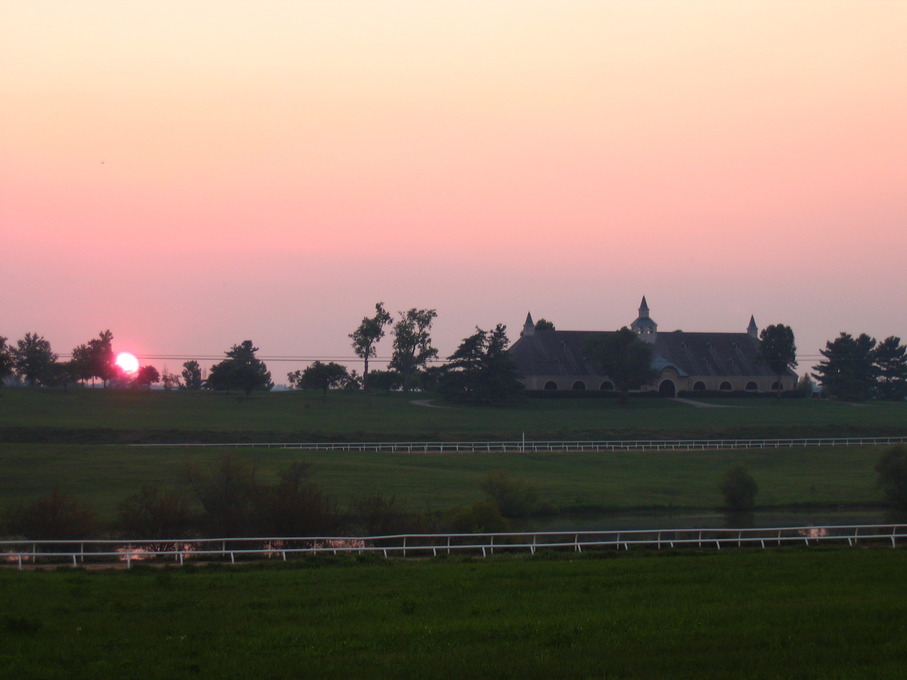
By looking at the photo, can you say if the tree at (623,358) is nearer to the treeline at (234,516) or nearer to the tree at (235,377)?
the tree at (235,377)

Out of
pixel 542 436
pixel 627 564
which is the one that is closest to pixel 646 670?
pixel 627 564

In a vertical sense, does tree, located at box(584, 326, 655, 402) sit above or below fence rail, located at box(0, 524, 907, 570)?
above

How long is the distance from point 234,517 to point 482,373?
244ft

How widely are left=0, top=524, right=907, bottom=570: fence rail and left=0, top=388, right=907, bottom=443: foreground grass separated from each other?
4179cm

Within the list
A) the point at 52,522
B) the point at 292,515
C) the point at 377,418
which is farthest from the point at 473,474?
the point at 377,418

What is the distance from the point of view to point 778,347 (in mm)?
119375

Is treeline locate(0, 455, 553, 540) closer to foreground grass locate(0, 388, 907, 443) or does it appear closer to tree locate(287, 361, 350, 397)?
foreground grass locate(0, 388, 907, 443)

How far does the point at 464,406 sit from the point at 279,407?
65.4 feet

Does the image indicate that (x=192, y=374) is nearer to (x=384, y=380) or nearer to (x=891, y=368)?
(x=384, y=380)

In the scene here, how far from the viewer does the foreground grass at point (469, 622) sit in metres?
12.3

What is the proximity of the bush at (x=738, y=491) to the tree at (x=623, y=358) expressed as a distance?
5993cm

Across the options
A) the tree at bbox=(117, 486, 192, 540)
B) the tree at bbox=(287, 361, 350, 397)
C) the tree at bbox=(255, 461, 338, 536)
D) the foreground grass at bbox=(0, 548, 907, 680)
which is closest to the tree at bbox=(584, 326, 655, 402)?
the tree at bbox=(287, 361, 350, 397)

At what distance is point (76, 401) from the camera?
96562 millimetres

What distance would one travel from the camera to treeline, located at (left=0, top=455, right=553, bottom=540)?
3247 cm
